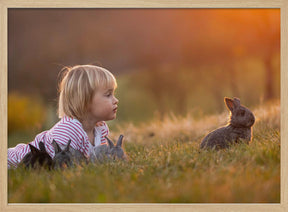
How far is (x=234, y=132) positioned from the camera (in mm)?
3564

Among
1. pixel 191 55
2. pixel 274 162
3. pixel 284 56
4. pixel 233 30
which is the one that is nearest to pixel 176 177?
pixel 274 162

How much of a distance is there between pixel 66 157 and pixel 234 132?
1.94 metres

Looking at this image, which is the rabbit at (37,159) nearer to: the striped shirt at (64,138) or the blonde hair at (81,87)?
the striped shirt at (64,138)

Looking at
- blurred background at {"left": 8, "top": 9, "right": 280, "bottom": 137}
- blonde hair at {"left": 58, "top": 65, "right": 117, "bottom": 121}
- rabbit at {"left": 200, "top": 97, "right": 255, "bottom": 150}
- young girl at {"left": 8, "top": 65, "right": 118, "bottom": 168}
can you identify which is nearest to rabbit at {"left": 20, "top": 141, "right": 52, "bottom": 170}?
young girl at {"left": 8, "top": 65, "right": 118, "bottom": 168}

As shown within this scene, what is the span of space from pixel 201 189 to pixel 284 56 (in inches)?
58.4

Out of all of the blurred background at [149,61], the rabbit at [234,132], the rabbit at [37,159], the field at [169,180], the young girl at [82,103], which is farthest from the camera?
the blurred background at [149,61]

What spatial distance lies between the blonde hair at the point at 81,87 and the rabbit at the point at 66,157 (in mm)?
583

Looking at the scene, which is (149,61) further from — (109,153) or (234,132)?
(109,153)

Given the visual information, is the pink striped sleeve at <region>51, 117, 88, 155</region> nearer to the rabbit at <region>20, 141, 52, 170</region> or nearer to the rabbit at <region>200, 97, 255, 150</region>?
the rabbit at <region>20, 141, 52, 170</region>

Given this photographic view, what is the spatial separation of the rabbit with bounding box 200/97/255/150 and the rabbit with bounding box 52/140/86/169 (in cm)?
144

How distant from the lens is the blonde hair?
3764 millimetres

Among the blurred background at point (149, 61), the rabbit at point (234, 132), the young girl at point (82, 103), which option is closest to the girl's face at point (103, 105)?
the young girl at point (82, 103)

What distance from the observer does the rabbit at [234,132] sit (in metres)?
3.51

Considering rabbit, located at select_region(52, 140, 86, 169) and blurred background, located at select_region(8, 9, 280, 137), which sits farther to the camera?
blurred background, located at select_region(8, 9, 280, 137)
